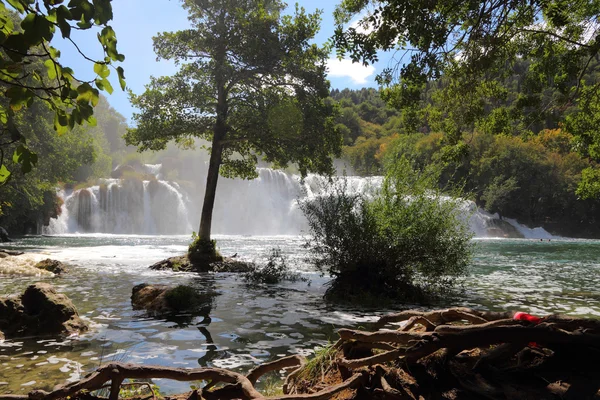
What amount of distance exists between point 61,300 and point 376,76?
27.1 ft

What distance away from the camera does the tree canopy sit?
63.9 ft

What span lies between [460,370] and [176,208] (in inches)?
2101

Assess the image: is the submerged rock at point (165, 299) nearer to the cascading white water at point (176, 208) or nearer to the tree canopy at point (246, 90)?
the tree canopy at point (246, 90)

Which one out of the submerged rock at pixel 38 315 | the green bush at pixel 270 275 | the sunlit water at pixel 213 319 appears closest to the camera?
the sunlit water at pixel 213 319

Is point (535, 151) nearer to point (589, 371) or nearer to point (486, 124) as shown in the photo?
point (486, 124)

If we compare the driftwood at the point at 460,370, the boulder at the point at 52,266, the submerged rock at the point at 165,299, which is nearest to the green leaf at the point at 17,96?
the driftwood at the point at 460,370

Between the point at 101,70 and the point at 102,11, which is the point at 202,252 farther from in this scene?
the point at 102,11

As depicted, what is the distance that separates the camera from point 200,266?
60.8 ft

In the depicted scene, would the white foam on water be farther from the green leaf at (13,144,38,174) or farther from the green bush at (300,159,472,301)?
the green leaf at (13,144,38,174)

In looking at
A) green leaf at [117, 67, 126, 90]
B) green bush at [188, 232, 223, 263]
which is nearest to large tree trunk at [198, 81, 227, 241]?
green bush at [188, 232, 223, 263]

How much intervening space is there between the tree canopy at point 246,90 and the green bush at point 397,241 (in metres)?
7.91

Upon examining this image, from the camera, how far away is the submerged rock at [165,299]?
967cm

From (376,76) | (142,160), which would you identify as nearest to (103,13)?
(376,76)

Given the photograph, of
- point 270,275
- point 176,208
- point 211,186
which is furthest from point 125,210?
point 270,275
